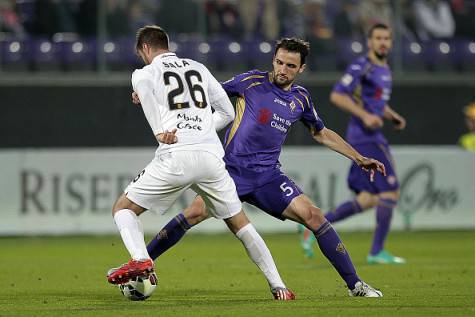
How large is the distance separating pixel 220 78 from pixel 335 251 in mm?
10491

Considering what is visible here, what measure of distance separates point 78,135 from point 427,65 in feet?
19.7

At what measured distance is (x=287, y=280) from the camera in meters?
9.98

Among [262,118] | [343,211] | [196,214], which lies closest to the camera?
[262,118]

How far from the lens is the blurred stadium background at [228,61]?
18.1 meters

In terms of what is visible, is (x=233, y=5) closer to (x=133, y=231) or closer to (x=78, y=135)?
(x=78, y=135)

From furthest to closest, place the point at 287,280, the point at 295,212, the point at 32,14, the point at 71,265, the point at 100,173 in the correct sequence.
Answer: the point at 32,14, the point at 100,173, the point at 71,265, the point at 287,280, the point at 295,212

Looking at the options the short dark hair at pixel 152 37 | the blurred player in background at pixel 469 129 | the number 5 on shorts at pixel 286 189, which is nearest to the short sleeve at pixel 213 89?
the short dark hair at pixel 152 37

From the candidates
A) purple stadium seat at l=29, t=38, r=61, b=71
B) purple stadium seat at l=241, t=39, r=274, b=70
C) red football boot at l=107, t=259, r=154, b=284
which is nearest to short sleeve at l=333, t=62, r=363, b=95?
red football boot at l=107, t=259, r=154, b=284

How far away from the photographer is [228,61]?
738 inches

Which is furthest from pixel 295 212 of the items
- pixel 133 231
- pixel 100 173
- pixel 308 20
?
pixel 308 20

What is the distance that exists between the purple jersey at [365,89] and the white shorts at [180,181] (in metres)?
4.61

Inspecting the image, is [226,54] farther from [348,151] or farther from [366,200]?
[348,151]

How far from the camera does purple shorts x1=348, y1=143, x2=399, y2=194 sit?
12094 millimetres

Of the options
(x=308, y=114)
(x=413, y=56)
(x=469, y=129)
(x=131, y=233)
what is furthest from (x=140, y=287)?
(x=469, y=129)
